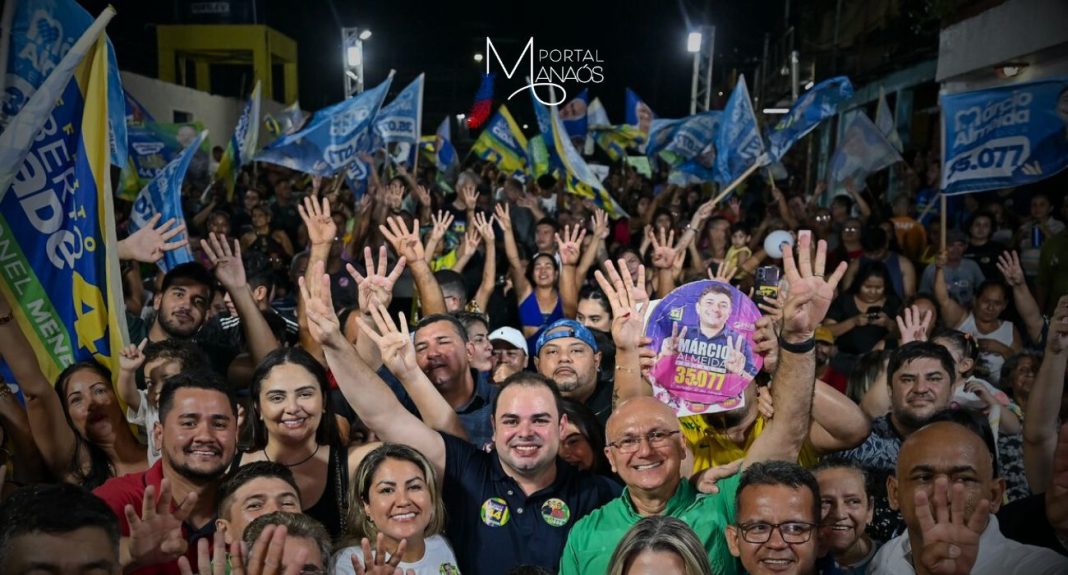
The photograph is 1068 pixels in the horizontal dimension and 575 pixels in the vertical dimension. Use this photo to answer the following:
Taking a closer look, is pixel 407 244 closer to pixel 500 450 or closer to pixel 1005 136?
pixel 500 450

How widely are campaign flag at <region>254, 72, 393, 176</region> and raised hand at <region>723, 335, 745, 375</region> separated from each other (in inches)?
287

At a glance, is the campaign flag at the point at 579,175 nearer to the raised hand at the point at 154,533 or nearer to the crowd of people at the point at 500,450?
the crowd of people at the point at 500,450

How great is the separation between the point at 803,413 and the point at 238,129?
9990 millimetres

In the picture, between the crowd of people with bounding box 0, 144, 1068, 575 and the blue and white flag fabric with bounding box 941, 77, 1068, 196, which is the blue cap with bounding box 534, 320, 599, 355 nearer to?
the crowd of people with bounding box 0, 144, 1068, 575

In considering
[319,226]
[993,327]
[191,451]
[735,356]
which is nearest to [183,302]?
[319,226]

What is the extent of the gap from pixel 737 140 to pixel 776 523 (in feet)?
28.7

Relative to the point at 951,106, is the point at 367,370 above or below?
below

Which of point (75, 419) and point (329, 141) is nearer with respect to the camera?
point (75, 419)

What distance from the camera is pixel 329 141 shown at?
1124 cm

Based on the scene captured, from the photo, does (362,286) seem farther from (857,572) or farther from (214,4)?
(214,4)

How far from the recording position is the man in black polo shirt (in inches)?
161

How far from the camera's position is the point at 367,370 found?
14.5 ft

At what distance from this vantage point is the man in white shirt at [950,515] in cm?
307

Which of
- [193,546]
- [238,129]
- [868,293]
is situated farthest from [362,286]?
[238,129]
